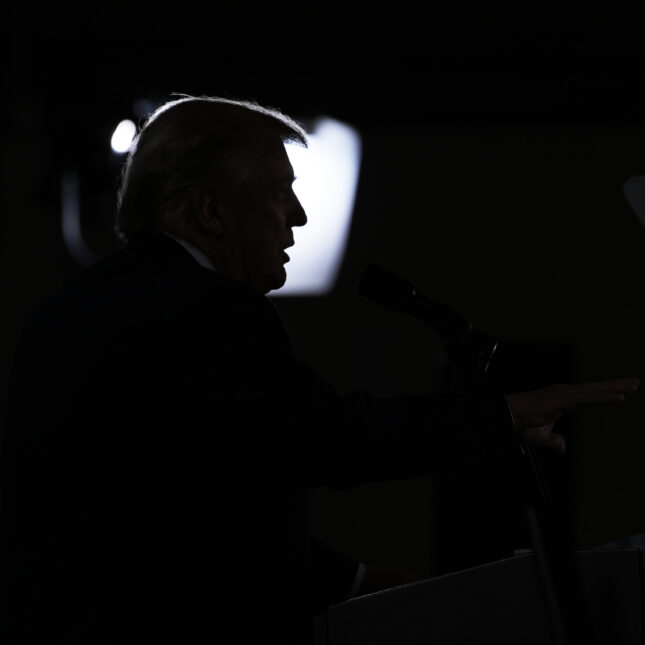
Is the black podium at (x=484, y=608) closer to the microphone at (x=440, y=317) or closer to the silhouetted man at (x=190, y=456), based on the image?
the silhouetted man at (x=190, y=456)

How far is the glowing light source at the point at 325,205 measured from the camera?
164 inches

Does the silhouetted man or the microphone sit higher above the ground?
the microphone

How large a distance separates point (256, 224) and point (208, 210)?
0.21ft

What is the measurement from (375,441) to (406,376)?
136 inches

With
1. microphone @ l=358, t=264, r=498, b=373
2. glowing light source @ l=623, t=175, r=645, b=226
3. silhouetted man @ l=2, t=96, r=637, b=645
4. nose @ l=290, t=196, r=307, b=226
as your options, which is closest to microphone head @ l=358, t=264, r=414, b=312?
microphone @ l=358, t=264, r=498, b=373

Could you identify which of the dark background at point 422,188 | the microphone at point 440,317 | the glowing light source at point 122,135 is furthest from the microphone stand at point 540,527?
the dark background at point 422,188

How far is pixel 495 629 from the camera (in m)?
0.99

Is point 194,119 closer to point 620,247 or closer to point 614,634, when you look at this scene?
point 614,634

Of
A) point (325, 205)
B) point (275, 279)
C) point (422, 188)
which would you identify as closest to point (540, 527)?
point (275, 279)

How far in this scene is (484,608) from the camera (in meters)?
0.99

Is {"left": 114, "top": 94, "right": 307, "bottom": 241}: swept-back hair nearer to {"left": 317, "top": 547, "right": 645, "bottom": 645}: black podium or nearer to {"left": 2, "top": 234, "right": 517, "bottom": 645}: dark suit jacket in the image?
{"left": 2, "top": 234, "right": 517, "bottom": 645}: dark suit jacket

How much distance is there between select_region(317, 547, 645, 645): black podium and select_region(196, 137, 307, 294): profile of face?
43cm

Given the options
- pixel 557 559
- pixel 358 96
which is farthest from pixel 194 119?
pixel 358 96

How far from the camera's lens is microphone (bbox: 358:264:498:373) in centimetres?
101
